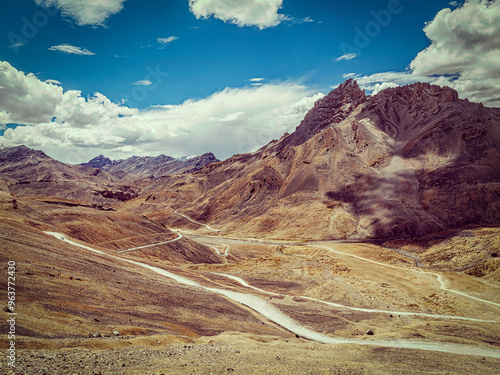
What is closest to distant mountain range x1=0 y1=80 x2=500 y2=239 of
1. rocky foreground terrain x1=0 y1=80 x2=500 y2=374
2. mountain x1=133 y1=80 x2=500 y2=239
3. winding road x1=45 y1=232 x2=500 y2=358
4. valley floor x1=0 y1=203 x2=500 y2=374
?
mountain x1=133 y1=80 x2=500 y2=239

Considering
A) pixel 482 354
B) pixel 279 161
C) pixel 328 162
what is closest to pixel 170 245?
pixel 482 354

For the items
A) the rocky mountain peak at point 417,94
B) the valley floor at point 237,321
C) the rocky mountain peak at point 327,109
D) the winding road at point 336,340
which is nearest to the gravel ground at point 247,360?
the valley floor at point 237,321

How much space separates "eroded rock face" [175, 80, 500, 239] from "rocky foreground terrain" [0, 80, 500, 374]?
1.65 feet

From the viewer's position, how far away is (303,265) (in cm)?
5750

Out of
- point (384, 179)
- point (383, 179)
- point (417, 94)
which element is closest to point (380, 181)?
point (383, 179)

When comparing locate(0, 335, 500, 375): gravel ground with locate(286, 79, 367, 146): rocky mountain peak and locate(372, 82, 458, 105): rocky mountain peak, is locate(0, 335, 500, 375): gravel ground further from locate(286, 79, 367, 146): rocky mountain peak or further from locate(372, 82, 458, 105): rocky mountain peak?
locate(286, 79, 367, 146): rocky mountain peak

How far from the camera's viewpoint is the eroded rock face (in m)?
82.8

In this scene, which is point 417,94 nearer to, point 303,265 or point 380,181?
point 380,181

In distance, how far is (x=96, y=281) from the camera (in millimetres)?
23953

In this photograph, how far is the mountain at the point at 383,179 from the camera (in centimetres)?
8281

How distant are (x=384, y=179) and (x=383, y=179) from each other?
0.34 m

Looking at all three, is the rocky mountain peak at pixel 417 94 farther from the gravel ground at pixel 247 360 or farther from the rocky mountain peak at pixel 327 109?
the gravel ground at pixel 247 360

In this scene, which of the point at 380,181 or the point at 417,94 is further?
the point at 417,94

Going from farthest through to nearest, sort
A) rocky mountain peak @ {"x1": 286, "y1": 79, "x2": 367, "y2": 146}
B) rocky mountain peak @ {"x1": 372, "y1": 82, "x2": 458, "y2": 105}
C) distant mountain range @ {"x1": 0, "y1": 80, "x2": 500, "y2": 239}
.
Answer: rocky mountain peak @ {"x1": 286, "y1": 79, "x2": 367, "y2": 146}
rocky mountain peak @ {"x1": 372, "y1": 82, "x2": 458, "y2": 105}
distant mountain range @ {"x1": 0, "y1": 80, "x2": 500, "y2": 239}
